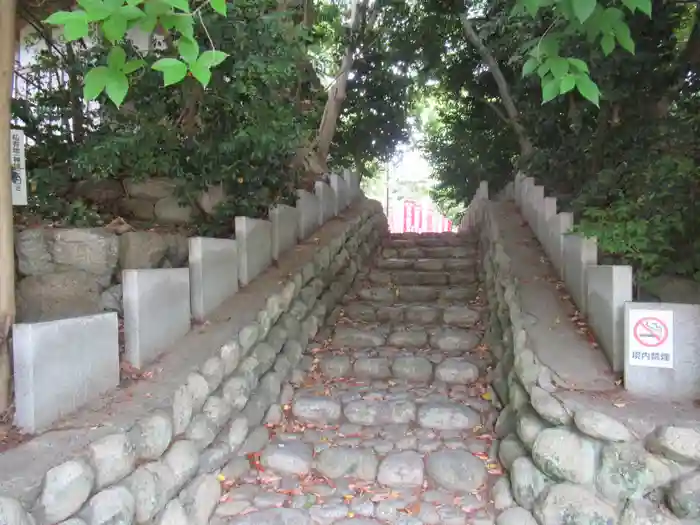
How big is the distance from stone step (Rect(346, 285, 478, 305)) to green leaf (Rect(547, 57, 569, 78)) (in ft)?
12.0

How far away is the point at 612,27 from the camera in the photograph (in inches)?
86.4

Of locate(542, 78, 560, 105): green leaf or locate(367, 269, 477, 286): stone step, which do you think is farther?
locate(367, 269, 477, 286): stone step

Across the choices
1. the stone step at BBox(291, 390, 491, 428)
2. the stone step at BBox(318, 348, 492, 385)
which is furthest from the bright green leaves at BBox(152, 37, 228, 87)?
the stone step at BBox(318, 348, 492, 385)

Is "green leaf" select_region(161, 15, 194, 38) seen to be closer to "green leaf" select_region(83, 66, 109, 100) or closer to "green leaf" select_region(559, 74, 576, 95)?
"green leaf" select_region(83, 66, 109, 100)

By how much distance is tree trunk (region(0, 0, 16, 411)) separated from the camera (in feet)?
8.66

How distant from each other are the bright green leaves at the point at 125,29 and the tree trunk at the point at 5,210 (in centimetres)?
125

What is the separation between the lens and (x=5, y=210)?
2697mm

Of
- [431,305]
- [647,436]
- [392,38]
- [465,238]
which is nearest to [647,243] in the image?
[647,436]

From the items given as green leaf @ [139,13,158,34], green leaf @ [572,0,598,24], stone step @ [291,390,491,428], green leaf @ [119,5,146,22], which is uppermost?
green leaf @ [572,0,598,24]

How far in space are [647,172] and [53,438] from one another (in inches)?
164

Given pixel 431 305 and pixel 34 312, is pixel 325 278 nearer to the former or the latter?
pixel 431 305

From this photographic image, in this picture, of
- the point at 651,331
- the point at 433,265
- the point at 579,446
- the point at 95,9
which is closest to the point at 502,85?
the point at 433,265

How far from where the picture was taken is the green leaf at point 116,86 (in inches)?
68.9

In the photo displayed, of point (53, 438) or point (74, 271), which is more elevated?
point (74, 271)
